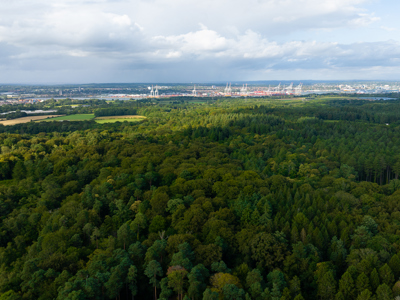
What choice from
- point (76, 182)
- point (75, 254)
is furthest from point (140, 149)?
point (75, 254)

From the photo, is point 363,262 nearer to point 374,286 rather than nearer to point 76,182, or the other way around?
point 374,286

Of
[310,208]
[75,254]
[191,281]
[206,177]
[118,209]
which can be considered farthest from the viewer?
[206,177]

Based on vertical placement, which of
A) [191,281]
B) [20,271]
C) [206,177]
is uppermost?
[206,177]

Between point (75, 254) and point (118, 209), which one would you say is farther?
point (118, 209)

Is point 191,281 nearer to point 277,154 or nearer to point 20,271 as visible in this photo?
point 20,271

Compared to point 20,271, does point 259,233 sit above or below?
above

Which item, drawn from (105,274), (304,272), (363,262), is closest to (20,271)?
(105,274)

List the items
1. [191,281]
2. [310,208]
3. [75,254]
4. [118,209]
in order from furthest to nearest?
[118,209]
[310,208]
[75,254]
[191,281]
